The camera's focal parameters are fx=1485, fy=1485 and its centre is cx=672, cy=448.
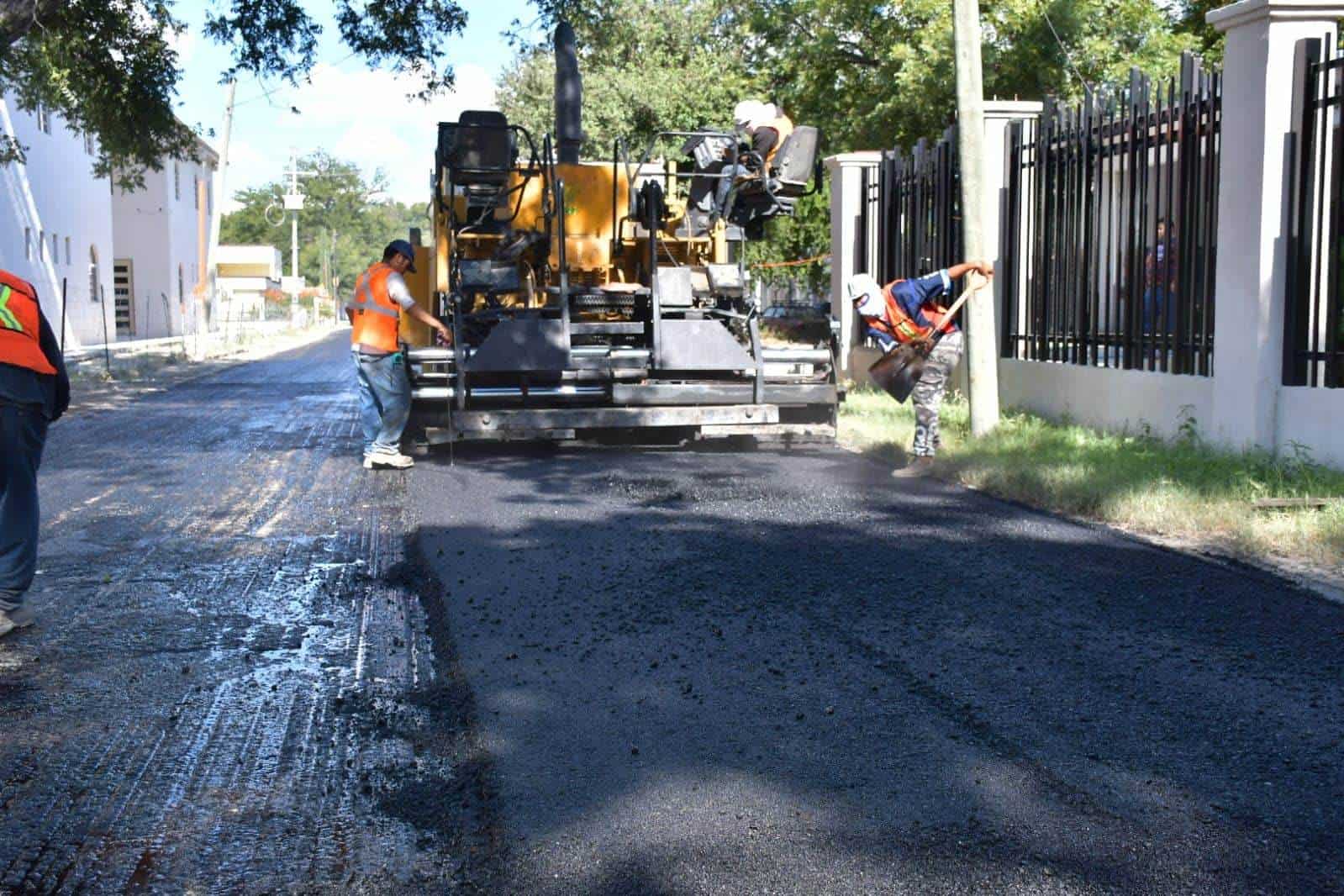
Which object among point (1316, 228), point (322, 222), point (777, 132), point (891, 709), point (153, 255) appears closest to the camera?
point (891, 709)

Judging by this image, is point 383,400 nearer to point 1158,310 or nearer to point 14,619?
point 14,619

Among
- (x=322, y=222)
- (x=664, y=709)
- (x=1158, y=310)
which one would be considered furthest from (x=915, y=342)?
(x=322, y=222)

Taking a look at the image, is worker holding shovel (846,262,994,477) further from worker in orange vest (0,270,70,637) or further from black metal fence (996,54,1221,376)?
worker in orange vest (0,270,70,637)

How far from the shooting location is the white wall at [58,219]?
31.9 m

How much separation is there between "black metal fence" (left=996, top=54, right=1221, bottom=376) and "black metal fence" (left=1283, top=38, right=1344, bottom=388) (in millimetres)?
951

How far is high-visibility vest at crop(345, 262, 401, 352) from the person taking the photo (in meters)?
10.9

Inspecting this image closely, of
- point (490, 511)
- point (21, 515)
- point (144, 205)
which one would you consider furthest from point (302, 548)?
point (144, 205)

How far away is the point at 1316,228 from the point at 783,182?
431 cm

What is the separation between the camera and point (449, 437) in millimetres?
11289

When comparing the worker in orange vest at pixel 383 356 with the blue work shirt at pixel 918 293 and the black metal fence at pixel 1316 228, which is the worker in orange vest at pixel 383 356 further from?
the black metal fence at pixel 1316 228

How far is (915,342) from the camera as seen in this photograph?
34.1 ft

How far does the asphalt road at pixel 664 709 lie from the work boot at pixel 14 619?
10.4 inches

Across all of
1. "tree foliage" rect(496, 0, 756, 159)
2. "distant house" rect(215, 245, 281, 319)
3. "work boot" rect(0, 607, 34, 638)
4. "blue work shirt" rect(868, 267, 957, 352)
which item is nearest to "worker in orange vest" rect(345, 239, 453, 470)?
"blue work shirt" rect(868, 267, 957, 352)

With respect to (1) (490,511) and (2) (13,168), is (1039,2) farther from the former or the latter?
(2) (13,168)
